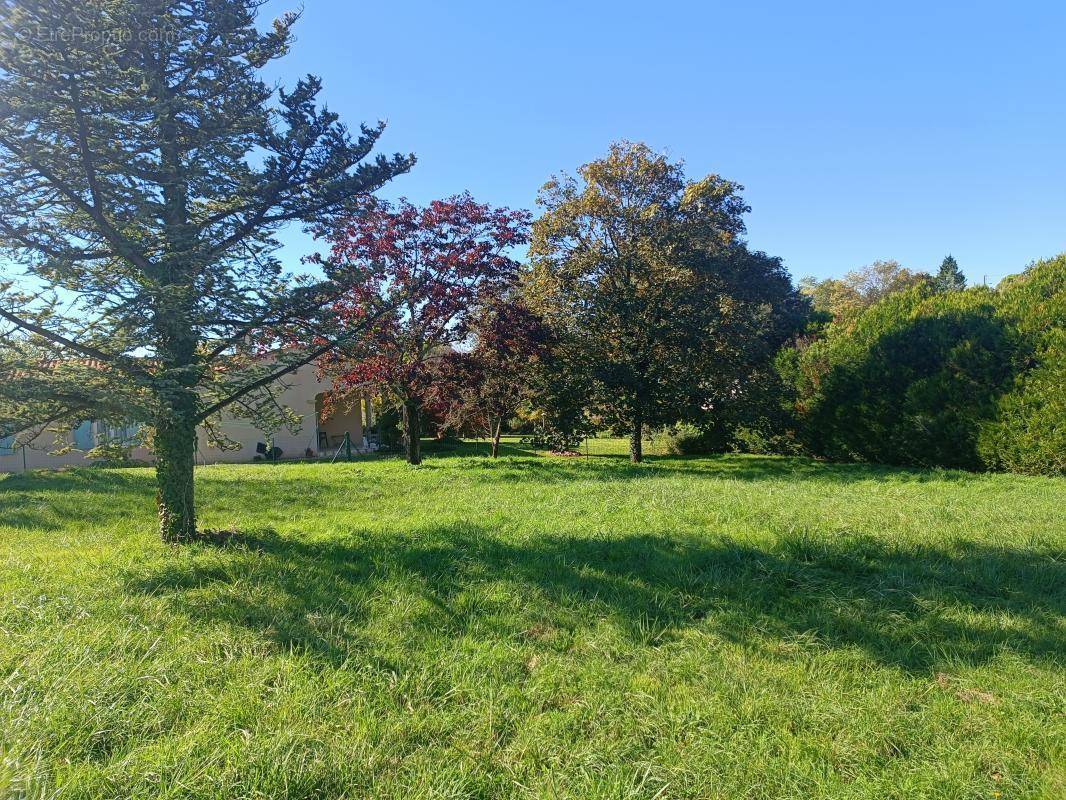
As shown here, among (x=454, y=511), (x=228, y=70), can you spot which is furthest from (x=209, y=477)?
(x=228, y=70)

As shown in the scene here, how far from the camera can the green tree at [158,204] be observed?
4.20m

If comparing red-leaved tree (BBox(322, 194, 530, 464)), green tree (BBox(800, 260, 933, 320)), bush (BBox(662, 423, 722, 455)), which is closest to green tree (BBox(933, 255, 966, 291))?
green tree (BBox(800, 260, 933, 320))

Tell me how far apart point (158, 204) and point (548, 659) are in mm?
5220

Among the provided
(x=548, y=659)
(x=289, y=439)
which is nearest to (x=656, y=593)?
(x=548, y=659)

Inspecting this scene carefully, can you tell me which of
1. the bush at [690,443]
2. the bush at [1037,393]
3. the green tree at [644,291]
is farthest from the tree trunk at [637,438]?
the bush at [1037,393]

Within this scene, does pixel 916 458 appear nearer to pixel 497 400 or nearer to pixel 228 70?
pixel 497 400

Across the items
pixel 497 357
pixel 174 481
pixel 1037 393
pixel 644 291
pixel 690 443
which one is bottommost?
pixel 690 443

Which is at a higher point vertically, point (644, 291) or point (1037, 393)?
point (644, 291)

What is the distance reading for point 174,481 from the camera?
5137mm

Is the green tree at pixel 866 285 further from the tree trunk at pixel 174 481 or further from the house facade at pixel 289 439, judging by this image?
→ the tree trunk at pixel 174 481

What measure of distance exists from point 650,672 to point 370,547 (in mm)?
2970

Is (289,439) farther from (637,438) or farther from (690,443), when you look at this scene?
(690,443)

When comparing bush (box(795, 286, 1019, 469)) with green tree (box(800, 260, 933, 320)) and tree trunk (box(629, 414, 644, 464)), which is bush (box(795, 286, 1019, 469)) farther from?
green tree (box(800, 260, 933, 320))

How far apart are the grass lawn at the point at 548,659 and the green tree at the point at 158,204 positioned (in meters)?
1.41
